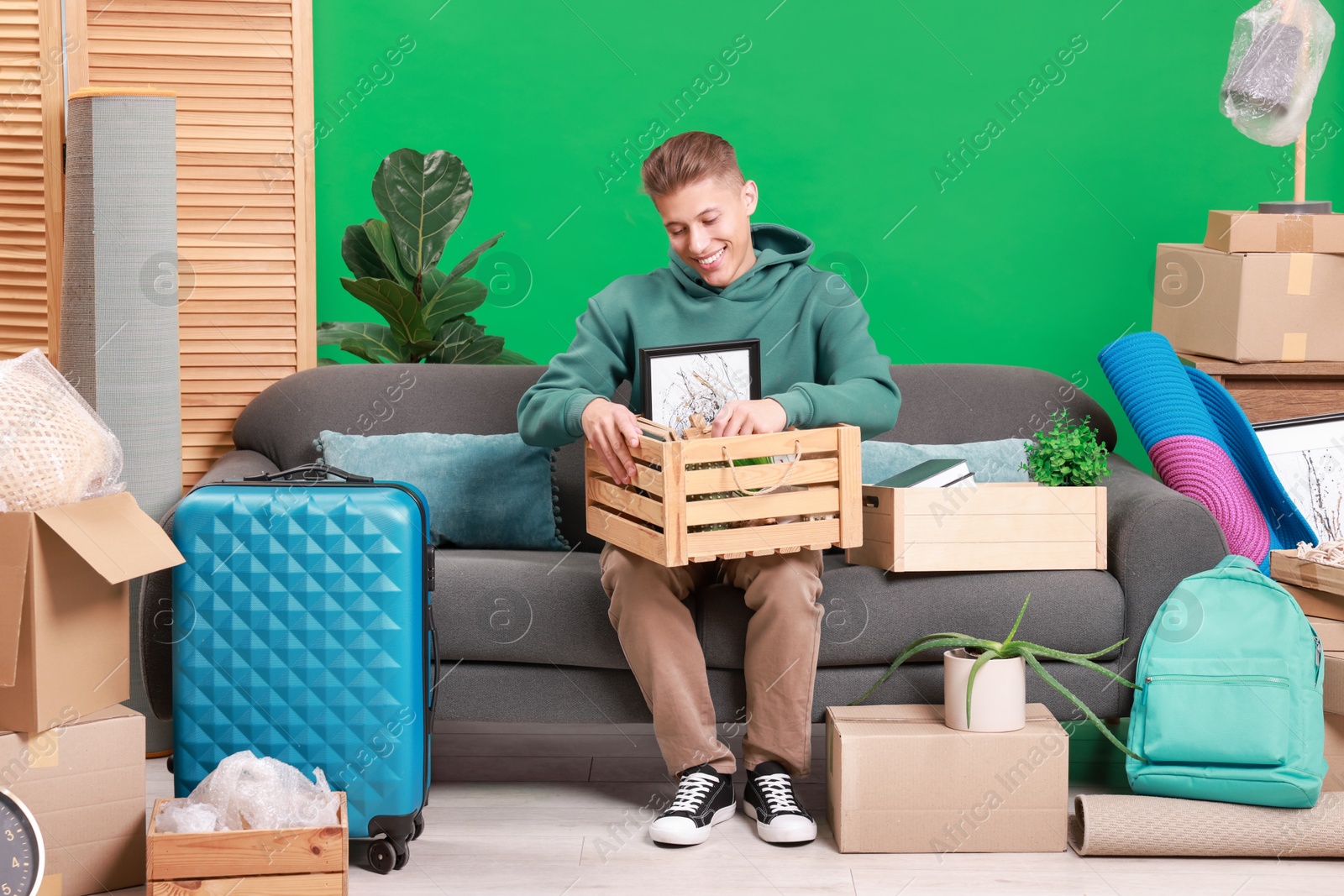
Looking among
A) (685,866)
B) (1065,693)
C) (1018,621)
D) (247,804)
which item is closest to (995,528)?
(1018,621)

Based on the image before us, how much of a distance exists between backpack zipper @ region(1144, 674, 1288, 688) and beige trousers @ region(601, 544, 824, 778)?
542mm

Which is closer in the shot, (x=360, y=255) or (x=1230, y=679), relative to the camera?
(x=1230, y=679)

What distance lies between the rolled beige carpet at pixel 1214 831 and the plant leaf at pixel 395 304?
1.86 metres

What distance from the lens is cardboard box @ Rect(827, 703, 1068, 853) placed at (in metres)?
1.98

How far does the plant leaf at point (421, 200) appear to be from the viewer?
3.06m

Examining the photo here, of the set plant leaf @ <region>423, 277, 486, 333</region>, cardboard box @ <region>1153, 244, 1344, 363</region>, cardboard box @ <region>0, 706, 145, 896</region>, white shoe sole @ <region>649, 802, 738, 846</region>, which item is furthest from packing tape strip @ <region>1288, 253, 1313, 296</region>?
cardboard box @ <region>0, 706, 145, 896</region>

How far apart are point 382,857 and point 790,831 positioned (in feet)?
2.02

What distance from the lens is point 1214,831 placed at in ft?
6.37

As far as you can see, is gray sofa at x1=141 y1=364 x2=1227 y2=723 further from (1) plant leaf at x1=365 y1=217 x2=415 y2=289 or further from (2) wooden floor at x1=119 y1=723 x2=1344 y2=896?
(1) plant leaf at x1=365 y1=217 x2=415 y2=289

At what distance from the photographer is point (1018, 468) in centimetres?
254

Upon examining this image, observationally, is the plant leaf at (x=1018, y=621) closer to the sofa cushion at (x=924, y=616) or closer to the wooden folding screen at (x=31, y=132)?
the sofa cushion at (x=924, y=616)

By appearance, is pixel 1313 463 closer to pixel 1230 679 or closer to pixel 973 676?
pixel 1230 679

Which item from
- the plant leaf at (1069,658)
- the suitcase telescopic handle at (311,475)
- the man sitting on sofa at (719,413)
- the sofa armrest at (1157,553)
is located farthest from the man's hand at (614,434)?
the sofa armrest at (1157,553)

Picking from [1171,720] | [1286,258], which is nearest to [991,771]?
[1171,720]
